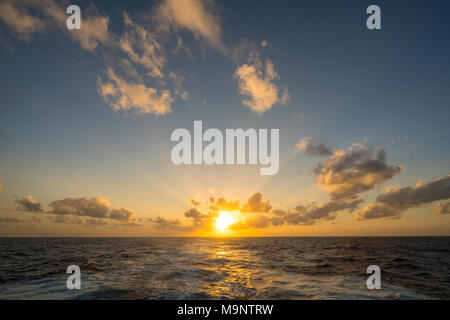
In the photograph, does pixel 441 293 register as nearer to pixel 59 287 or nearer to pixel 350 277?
pixel 350 277

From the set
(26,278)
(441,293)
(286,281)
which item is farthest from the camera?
(26,278)
